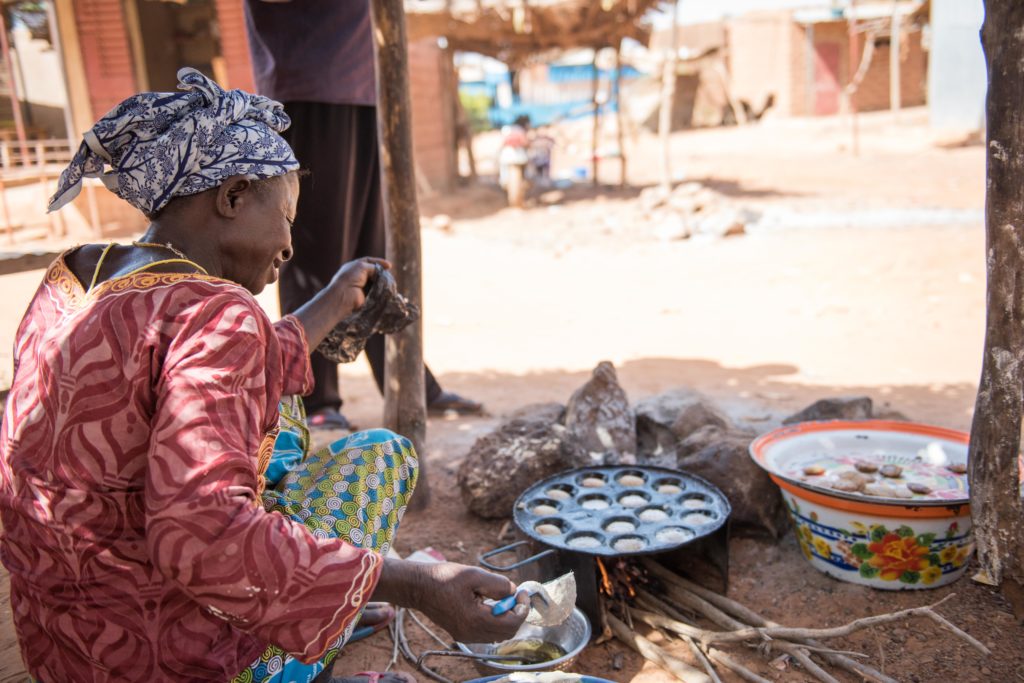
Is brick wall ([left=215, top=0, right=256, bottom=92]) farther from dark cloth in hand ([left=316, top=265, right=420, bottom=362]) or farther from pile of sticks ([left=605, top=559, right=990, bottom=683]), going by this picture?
pile of sticks ([left=605, top=559, right=990, bottom=683])

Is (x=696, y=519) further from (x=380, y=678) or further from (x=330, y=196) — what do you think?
(x=330, y=196)

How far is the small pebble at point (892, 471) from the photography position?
2.54m

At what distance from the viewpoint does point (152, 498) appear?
1.08 metres

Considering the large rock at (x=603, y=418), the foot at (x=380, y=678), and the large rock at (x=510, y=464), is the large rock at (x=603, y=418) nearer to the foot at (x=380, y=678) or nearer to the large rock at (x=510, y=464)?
the large rock at (x=510, y=464)

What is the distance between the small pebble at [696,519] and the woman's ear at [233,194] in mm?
1603

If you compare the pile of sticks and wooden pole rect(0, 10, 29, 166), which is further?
wooden pole rect(0, 10, 29, 166)

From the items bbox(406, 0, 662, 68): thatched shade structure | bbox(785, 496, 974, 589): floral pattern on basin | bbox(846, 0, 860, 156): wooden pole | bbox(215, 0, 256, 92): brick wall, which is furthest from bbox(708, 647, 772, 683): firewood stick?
bbox(846, 0, 860, 156): wooden pole

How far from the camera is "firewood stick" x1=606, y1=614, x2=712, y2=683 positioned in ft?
6.50

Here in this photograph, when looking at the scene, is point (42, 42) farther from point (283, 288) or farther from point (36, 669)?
point (36, 669)

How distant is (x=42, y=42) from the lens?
10586mm

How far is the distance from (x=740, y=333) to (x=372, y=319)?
4.33 meters

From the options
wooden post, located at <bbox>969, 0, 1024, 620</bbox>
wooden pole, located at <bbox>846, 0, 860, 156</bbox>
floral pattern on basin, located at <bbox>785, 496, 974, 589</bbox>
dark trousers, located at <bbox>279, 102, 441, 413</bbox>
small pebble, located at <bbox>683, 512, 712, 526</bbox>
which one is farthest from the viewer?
wooden pole, located at <bbox>846, 0, 860, 156</bbox>

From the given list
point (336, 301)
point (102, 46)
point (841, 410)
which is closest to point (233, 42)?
point (102, 46)

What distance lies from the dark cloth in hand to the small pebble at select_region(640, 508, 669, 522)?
935mm
